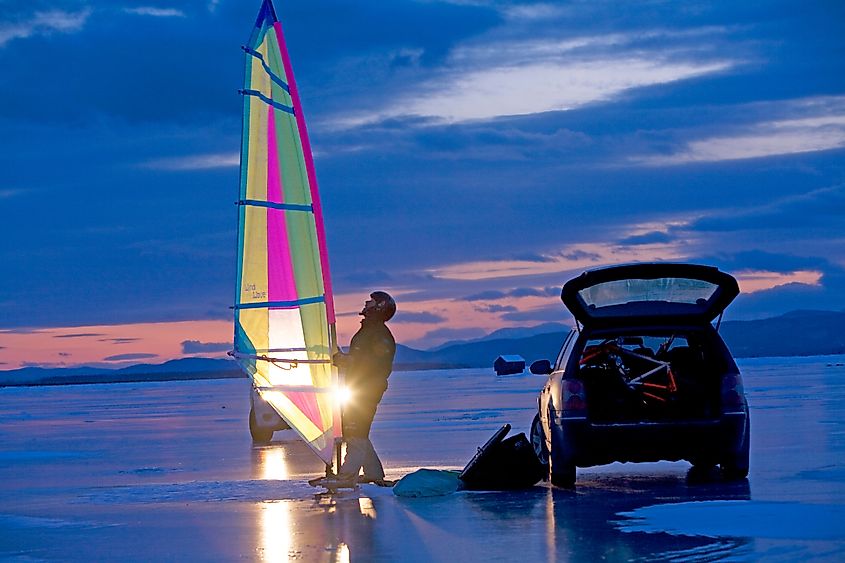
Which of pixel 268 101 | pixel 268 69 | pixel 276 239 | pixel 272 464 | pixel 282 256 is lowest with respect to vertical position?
pixel 272 464

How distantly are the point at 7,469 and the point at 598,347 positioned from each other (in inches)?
350

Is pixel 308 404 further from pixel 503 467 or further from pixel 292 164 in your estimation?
pixel 292 164

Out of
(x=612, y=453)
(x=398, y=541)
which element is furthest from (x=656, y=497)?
(x=398, y=541)

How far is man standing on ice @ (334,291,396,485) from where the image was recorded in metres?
13.2

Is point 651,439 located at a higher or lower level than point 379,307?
lower

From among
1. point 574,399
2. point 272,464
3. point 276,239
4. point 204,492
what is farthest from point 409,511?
point 272,464

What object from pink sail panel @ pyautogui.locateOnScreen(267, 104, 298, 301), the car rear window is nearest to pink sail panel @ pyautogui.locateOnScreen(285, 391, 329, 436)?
pink sail panel @ pyautogui.locateOnScreen(267, 104, 298, 301)

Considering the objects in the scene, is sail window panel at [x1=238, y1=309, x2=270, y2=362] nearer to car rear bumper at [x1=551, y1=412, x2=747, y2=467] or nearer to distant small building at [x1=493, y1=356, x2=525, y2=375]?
car rear bumper at [x1=551, y1=412, x2=747, y2=467]

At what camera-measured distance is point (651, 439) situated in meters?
12.7

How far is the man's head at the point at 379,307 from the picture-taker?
13.4m

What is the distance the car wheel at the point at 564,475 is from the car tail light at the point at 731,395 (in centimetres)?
155

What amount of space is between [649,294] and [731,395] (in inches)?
48.0

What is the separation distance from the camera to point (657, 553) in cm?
851

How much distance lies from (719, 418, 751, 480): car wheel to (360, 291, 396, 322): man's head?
3519 mm
